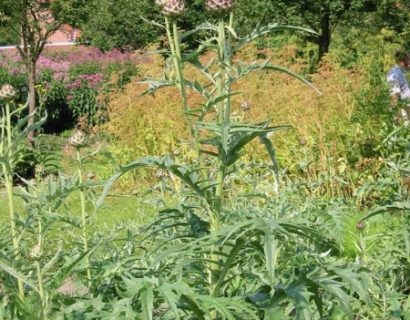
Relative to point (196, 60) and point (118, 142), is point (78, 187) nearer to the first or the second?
point (196, 60)

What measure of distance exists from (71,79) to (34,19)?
3877 mm

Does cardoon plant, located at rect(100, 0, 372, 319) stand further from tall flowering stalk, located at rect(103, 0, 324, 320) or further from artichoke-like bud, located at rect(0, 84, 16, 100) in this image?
artichoke-like bud, located at rect(0, 84, 16, 100)

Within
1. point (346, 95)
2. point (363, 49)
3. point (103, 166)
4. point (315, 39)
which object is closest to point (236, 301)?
point (346, 95)

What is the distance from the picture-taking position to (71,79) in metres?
17.2

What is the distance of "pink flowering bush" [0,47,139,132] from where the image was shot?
16.2 m

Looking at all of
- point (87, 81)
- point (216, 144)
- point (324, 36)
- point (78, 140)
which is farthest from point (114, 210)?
point (324, 36)

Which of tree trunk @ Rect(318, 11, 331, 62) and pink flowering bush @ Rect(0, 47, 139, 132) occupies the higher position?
tree trunk @ Rect(318, 11, 331, 62)

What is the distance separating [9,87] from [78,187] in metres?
0.46

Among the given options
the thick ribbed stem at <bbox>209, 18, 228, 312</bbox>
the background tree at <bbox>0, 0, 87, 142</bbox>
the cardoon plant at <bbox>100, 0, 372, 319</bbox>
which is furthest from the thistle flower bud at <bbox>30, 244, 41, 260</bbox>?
the background tree at <bbox>0, 0, 87, 142</bbox>

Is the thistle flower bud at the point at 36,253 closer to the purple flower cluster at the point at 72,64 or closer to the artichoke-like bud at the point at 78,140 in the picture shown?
the artichoke-like bud at the point at 78,140

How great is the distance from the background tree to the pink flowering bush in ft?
5.03

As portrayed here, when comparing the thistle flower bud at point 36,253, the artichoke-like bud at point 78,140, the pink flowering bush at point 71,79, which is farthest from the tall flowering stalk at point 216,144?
the pink flowering bush at point 71,79

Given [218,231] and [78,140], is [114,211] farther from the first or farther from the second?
[218,231]

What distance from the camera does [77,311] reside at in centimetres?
227
